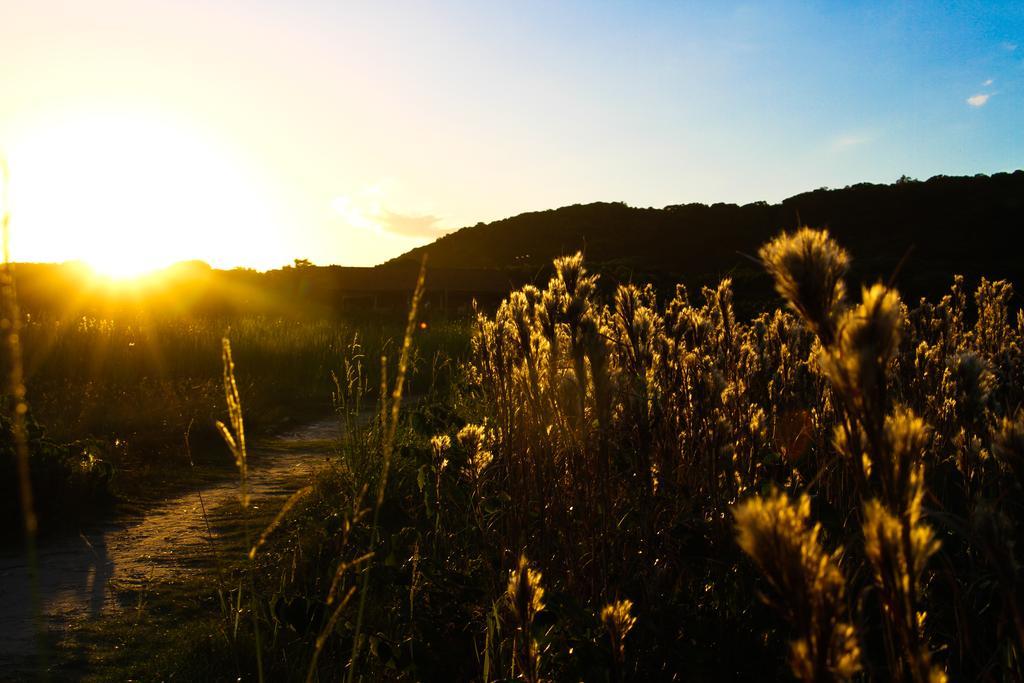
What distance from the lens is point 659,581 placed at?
7.63 ft

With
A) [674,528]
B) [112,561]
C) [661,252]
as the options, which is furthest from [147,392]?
[661,252]

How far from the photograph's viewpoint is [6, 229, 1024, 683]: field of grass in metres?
0.78

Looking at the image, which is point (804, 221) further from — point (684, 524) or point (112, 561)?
point (684, 524)

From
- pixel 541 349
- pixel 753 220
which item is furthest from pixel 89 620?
pixel 753 220

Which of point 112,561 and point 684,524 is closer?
point 684,524

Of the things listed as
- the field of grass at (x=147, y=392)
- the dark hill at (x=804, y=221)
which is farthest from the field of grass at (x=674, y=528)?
the dark hill at (x=804, y=221)

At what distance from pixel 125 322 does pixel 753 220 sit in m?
61.8

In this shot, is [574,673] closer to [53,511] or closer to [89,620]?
[89,620]

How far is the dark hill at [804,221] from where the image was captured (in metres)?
47.0

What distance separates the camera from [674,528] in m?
2.40

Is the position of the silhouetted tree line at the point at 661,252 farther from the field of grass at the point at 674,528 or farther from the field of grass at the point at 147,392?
the field of grass at the point at 674,528

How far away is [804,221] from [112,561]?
4754 centimetres

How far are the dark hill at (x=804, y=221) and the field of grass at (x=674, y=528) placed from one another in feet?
110

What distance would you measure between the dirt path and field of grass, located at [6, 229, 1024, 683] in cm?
29
